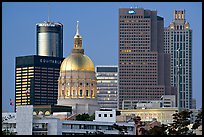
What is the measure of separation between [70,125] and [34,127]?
8.06 m

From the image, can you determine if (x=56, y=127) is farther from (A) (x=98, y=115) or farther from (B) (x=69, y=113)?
(B) (x=69, y=113)

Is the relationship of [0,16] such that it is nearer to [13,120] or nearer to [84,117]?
[13,120]

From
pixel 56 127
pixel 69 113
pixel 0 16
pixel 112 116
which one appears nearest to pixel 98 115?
pixel 112 116

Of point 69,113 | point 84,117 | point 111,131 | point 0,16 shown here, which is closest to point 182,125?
point 0,16

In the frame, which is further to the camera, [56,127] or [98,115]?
[98,115]

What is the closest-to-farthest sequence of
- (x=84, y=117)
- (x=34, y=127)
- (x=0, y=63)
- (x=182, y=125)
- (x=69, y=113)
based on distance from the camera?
(x=0, y=63) < (x=182, y=125) < (x=34, y=127) < (x=84, y=117) < (x=69, y=113)

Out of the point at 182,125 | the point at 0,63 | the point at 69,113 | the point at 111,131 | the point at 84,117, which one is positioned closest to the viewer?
the point at 0,63

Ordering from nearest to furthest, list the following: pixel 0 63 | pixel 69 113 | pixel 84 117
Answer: pixel 0 63 < pixel 84 117 < pixel 69 113

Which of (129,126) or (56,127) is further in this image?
(129,126)

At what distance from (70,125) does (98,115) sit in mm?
38124

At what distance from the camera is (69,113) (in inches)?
7343

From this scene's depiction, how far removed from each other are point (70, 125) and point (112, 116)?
37.8m

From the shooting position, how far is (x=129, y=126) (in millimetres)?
137125

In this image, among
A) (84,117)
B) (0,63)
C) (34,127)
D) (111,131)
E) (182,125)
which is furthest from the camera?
(84,117)
